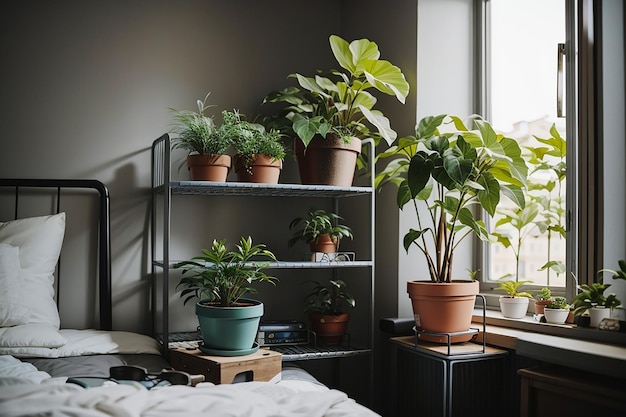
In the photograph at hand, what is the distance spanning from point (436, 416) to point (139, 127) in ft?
6.23

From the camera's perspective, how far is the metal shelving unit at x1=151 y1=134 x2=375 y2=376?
2.56 metres

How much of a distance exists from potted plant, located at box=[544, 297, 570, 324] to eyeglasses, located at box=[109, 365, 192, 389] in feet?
4.79

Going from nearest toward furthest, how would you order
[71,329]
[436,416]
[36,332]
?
[36,332]
[436,416]
[71,329]

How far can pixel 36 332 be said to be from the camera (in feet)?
7.69

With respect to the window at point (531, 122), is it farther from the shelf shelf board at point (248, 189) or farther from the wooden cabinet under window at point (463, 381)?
the shelf shelf board at point (248, 189)

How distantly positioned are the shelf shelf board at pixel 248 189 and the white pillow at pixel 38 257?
55 cm

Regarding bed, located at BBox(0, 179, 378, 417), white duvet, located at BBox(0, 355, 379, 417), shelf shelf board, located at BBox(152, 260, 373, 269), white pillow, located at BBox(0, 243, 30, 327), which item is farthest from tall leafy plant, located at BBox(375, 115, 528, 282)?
white pillow, located at BBox(0, 243, 30, 327)

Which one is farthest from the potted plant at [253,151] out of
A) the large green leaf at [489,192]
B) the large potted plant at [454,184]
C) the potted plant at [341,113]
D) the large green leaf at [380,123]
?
the large green leaf at [489,192]

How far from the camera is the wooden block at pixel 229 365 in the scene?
225 cm

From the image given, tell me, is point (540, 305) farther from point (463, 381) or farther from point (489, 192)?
point (489, 192)

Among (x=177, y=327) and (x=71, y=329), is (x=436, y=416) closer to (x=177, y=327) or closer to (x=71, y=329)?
(x=177, y=327)

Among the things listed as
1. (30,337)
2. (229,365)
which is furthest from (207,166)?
(30,337)

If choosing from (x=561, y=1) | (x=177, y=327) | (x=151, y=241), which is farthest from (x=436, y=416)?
(x=561, y=1)

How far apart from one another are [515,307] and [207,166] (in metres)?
1.46
